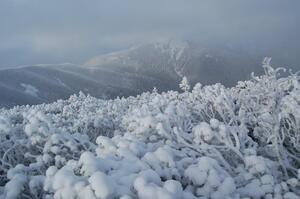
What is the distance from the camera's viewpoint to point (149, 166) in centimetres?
719

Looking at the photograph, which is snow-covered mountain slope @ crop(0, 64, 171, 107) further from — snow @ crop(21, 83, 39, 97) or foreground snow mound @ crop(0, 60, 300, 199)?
foreground snow mound @ crop(0, 60, 300, 199)

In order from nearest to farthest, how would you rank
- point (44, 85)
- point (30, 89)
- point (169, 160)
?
point (169, 160) → point (30, 89) → point (44, 85)

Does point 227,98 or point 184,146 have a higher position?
point 227,98

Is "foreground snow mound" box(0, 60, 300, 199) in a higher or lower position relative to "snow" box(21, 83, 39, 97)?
higher

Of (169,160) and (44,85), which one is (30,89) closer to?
(44,85)

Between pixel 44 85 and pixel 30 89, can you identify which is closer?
pixel 30 89

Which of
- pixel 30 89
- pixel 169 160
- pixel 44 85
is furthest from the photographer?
pixel 44 85

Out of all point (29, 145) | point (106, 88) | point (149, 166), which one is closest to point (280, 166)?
point (149, 166)

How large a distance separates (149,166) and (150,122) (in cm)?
222

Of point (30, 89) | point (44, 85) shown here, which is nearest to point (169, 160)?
point (30, 89)

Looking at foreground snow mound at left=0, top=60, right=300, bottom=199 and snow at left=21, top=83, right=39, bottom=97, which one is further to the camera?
snow at left=21, top=83, right=39, bottom=97

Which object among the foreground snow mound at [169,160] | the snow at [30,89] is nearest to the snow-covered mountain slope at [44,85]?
the snow at [30,89]

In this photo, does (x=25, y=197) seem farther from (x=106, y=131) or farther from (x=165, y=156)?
(x=106, y=131)

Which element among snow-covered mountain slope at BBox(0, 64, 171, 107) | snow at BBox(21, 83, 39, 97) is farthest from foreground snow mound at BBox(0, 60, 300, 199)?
snow at BBox(21, 83, 39, 97)
